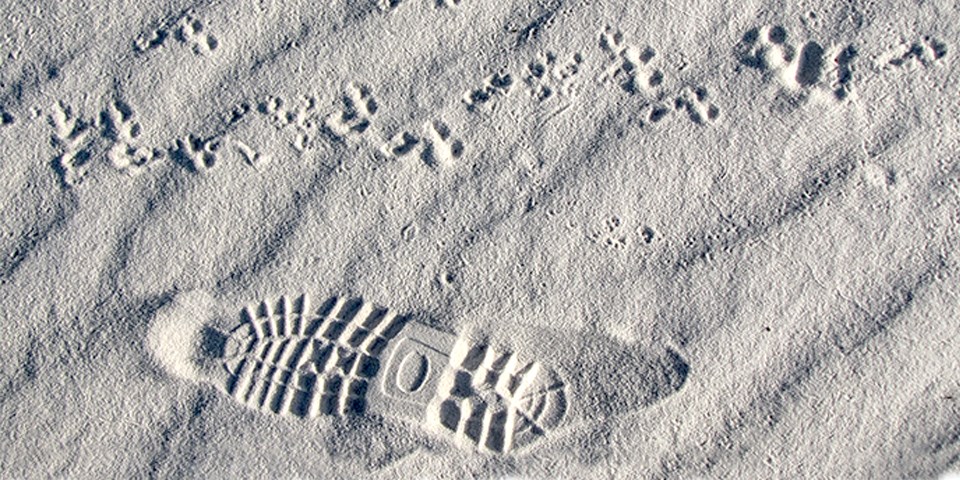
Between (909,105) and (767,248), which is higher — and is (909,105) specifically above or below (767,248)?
above

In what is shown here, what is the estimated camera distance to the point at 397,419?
1.58 m

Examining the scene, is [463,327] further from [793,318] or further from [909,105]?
[909,105]

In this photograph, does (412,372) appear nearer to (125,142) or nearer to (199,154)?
(199,154)

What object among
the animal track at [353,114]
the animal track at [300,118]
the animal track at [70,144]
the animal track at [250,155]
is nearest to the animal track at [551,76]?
the animal track at [353,114]

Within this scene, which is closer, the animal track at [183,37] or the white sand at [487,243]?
the white sand at [487,243]

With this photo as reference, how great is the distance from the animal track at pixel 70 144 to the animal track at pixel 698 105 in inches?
47.0

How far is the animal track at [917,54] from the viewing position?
1.59m

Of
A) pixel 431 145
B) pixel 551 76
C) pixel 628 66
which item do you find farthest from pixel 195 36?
pixel 628 66

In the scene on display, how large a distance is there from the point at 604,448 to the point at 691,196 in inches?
20.2

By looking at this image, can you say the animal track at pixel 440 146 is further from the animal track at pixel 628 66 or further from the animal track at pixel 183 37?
the animal track at pixel 183 37

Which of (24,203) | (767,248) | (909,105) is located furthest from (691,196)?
(24,203)

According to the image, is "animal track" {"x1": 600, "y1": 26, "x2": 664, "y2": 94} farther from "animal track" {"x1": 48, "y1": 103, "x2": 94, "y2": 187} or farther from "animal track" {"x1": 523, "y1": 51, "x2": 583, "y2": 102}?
"animal track" {"x1": 48, "y1": 103, "x2": 94, "y2": 187}

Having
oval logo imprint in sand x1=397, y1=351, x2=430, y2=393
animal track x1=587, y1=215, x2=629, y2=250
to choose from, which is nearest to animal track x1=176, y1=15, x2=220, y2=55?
oval logo imprint in sand x1=397, y1=351, x2=430, y2=393

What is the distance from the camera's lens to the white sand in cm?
155
